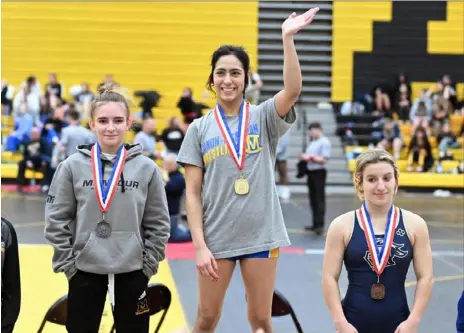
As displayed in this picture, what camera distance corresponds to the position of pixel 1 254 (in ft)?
13.4

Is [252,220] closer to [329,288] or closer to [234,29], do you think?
[329,288]

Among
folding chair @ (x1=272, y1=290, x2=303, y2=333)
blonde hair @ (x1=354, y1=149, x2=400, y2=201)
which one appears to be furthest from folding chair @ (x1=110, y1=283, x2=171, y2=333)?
blonde hair @ (x1=354, y1=149, x2=400, y2=201)

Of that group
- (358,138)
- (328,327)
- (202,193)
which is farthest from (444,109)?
(202,193)

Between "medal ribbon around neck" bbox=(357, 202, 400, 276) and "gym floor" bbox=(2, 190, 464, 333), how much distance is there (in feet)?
9.81

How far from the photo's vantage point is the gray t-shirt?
429 cm

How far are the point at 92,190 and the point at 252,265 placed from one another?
933mm

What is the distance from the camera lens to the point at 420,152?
20859 mm

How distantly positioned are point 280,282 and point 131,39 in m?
17.4

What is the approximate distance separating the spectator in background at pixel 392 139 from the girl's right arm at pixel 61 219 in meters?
17.2

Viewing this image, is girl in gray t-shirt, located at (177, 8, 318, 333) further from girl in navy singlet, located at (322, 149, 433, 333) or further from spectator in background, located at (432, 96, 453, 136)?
spectator in background, located at (432, 96, 453, 136)

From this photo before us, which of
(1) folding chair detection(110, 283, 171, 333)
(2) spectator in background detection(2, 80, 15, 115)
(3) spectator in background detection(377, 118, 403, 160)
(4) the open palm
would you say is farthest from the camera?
(2) spectator in background detection(2, 80, 15, 115)

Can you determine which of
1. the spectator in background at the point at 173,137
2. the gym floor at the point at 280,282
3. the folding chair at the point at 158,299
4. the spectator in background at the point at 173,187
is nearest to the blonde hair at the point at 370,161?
the folding chair at the point at 158,299

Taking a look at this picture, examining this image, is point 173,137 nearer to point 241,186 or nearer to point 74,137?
point 74,137

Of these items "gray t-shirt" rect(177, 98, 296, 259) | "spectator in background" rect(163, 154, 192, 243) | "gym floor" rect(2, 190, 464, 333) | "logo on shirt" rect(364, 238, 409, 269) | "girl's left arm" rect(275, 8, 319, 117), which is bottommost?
"gym floor" rect(2, 190, 464, 333)
